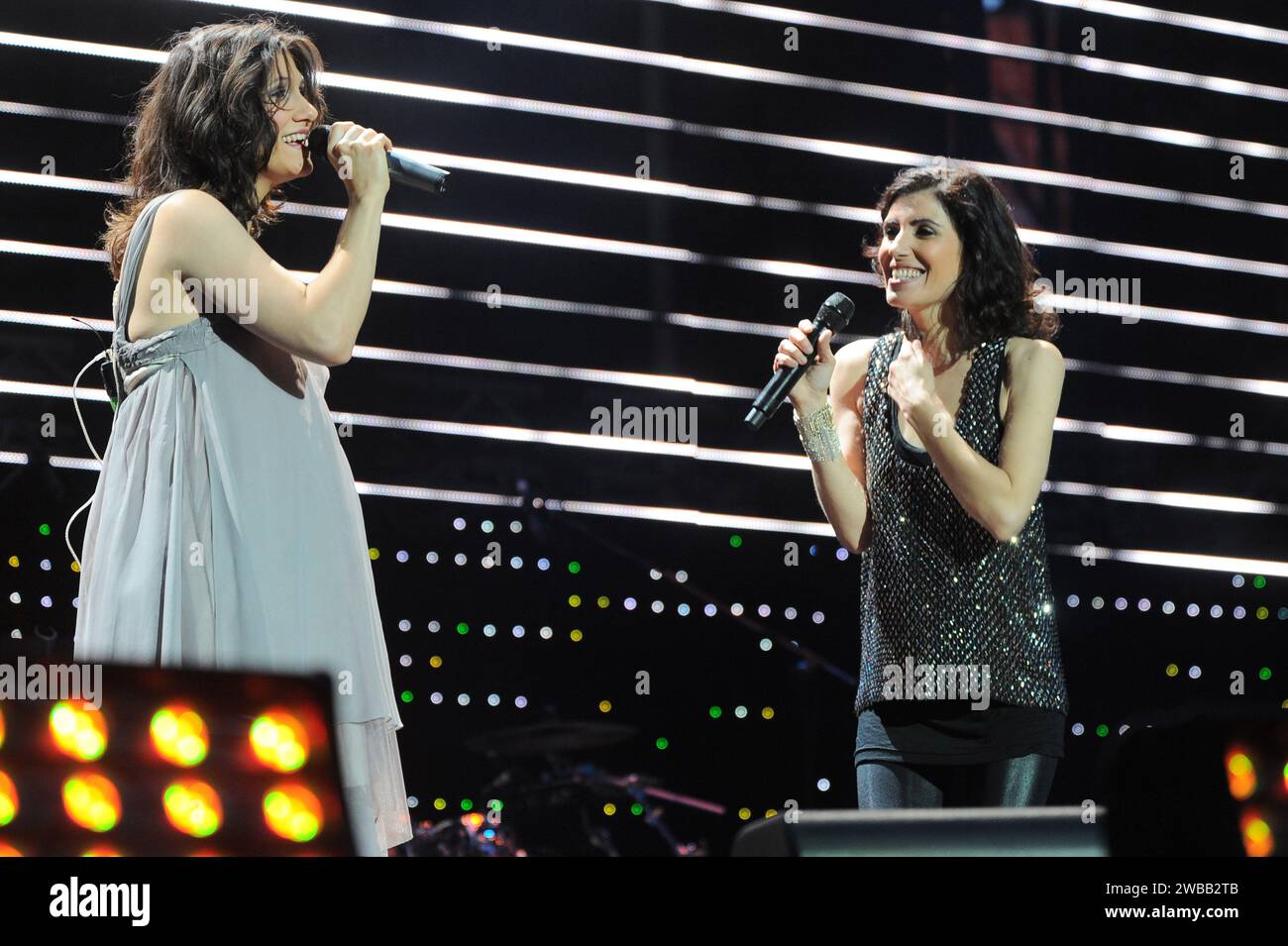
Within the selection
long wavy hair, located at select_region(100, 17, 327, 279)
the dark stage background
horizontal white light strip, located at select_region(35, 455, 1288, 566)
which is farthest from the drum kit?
long wavy hair, located at select_region(100, 17, 327, 279)

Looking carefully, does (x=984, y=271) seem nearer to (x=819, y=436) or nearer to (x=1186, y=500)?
(x=819, y=436)

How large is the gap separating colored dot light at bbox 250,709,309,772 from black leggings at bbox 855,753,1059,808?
1389 mm

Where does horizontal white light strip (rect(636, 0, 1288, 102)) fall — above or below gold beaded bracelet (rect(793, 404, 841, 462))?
above

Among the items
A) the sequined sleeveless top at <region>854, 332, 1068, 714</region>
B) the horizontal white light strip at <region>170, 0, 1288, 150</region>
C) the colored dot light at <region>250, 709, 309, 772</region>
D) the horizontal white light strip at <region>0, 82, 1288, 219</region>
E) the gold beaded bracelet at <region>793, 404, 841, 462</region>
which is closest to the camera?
the colored dot light at <region>250, 709, 309, 772</region>

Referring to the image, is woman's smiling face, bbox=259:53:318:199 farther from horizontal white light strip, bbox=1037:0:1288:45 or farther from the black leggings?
horizontal white light strip, bbox=1037:0:1288:45

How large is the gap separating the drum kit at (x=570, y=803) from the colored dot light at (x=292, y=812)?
10.4ft

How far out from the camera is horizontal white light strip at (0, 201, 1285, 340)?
13.7ft

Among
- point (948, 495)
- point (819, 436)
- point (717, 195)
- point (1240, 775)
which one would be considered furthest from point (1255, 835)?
point (717, 195)

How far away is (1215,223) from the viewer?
5.23m

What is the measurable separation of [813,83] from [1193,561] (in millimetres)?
2117

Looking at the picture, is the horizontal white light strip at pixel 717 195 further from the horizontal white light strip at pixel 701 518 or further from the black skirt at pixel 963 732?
the black skirt at pixel 963 732

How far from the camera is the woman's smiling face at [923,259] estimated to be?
241 cm

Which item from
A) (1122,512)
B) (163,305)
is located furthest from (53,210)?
(1122,512)

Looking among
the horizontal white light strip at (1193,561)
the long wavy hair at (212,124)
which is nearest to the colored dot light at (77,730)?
the long wavy hair at (212,124)
